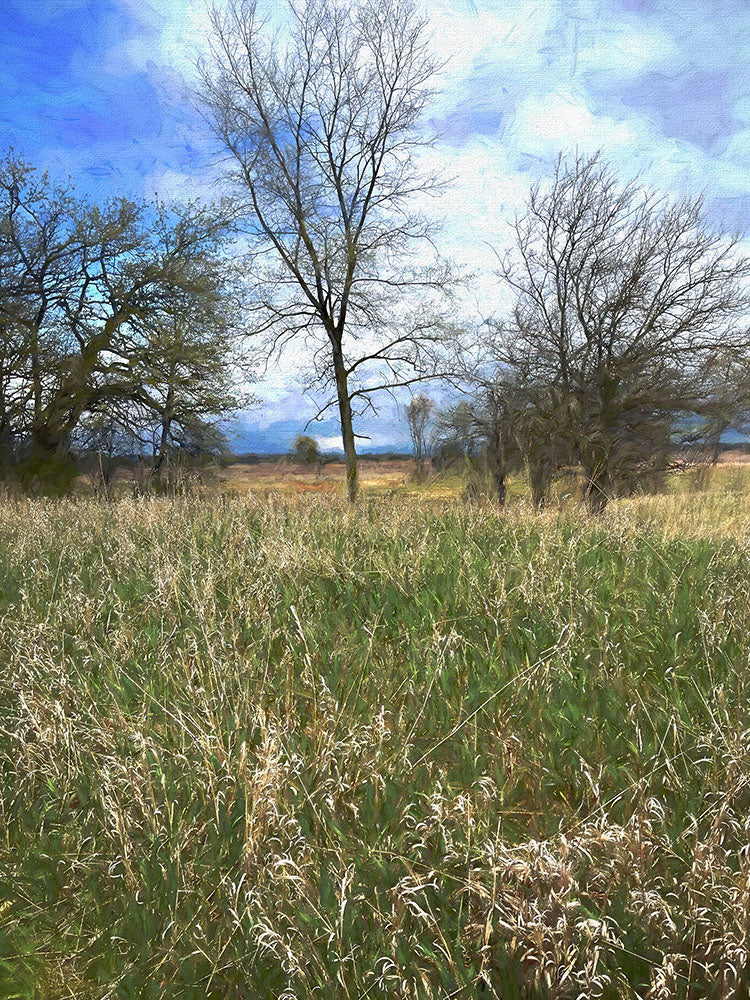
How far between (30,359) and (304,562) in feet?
64.6

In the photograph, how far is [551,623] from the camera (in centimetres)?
404

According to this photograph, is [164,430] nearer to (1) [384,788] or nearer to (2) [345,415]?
(2) [345,415]

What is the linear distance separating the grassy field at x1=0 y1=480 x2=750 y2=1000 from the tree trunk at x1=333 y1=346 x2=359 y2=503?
Result: 1523cm

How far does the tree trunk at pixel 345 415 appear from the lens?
20469mm

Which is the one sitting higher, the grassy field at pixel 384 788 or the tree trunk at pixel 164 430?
the tree trunk at pixel 164 430

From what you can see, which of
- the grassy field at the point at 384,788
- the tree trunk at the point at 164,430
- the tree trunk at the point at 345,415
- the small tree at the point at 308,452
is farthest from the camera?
the small tree at the point at 308,452

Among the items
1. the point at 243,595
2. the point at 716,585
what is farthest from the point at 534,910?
the point at 716,585

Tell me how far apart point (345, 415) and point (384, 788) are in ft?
61.0

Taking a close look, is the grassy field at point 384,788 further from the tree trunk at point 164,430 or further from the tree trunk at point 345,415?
the tree trunk at point 164,430

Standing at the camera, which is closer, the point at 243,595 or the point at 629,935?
the point at 629,935

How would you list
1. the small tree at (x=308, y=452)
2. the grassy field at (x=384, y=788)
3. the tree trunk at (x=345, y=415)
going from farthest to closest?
the small tree at (x=308, y=452) → the tree trunk at (x=345, y=415) → the grassy field at (x=384, y=788)

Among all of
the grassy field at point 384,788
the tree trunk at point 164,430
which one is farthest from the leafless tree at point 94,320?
the grassy field at point 384,788

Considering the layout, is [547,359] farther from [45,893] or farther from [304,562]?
[45,893]

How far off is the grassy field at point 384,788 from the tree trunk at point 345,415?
1523cm
